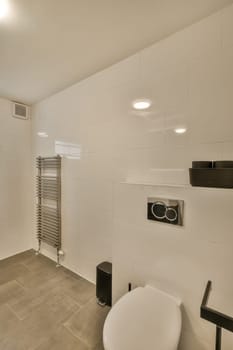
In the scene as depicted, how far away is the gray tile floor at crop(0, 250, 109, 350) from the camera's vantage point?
147 cm

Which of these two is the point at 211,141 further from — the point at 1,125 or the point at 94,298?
the point at 1,125

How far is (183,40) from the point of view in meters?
1.47

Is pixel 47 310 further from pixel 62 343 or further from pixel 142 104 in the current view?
pixel 142 104

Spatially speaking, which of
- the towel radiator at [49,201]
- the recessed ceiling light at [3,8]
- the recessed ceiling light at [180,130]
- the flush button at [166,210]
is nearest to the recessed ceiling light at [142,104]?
the recessed ceiling light at [180,130]

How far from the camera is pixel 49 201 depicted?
108 inches

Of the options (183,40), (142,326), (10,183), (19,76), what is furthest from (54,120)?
(142,326)

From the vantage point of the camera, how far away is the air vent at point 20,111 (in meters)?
2.83

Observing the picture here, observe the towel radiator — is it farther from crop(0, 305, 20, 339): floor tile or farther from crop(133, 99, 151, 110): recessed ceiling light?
crop(133, 99, 151, 110): recessed ceiling light

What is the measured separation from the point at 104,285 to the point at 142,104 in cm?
178

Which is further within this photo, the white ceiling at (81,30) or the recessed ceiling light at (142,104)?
the recessed ceiling light at (142,104)

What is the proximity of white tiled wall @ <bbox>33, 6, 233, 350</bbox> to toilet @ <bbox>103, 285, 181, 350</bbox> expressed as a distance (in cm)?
15

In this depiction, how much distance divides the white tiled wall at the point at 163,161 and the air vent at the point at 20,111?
1140 millimetres

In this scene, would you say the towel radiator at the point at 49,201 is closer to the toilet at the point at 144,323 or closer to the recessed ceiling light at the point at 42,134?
the recessed ceiling light at the point at 42,134

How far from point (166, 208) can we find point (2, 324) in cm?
175
